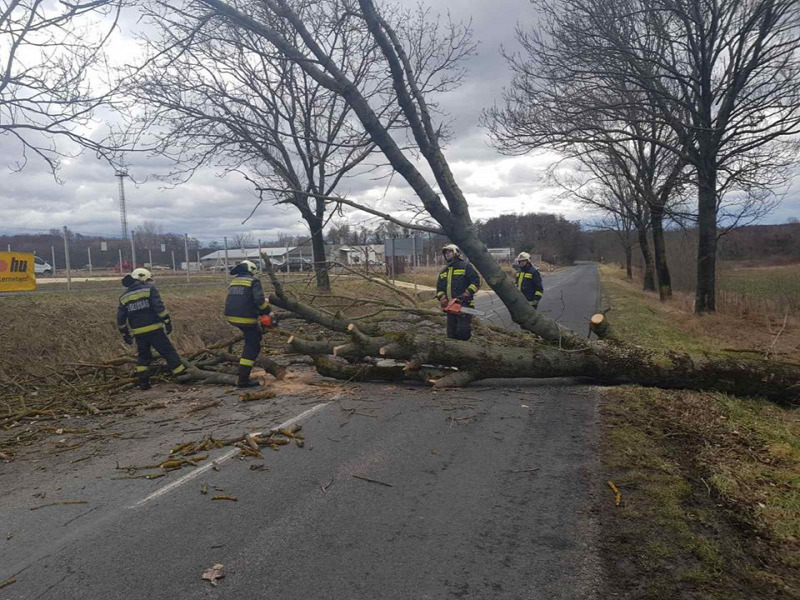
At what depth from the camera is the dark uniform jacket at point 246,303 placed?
788 cm

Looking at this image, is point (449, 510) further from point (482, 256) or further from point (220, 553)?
point (482, 256)

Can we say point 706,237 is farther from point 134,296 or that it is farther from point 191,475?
point 191,475

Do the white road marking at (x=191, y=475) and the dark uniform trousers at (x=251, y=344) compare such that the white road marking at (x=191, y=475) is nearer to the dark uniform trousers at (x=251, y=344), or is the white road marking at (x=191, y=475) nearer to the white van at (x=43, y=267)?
the dark uniform trousers at (x=251, y=344)

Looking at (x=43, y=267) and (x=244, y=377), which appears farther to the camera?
(x=43, y=267)

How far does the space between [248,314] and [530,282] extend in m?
6.00

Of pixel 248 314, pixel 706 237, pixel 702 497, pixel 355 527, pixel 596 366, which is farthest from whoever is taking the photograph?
pixel 706 237

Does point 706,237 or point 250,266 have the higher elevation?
point 706,237

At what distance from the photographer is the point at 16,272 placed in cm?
1232

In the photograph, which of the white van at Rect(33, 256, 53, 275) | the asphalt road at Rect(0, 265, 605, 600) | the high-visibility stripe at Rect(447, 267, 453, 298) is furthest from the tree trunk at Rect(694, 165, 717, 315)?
the white van at Rect(33, 256, 53, 275)

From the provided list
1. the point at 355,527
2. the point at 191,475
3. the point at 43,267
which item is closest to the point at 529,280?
the point at 191,475

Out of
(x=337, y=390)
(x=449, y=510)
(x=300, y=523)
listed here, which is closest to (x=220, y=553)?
(x=300, y=523)

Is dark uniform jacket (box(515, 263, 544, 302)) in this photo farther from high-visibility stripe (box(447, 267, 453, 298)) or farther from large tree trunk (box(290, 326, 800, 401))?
large tree trunk (box(290, 326, 800, 401))

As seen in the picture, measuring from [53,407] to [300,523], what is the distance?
17.1 feet

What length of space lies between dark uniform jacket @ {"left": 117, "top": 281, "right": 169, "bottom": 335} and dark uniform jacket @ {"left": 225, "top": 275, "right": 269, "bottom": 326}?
112 cm
